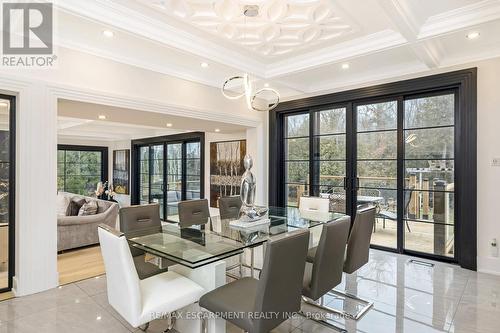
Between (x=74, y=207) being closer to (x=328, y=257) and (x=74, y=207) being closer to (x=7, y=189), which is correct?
(x=7, y=189)

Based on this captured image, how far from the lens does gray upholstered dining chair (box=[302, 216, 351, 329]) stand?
213 centimetres

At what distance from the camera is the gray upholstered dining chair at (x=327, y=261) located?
213cm

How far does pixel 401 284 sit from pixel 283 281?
220cm

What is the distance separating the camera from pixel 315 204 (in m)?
4.23

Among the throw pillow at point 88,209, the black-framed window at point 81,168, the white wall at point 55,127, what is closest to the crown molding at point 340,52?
the white wall at point 55,127

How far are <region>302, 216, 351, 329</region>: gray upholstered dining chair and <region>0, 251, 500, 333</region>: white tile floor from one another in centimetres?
43

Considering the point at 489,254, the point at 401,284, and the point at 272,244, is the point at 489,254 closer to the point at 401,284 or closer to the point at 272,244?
the point at 401,284

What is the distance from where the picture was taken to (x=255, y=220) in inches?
123

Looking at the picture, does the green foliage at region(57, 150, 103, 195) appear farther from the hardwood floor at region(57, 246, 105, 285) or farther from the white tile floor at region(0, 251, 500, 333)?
the white tile floor at region(0, 251, 500, 333)

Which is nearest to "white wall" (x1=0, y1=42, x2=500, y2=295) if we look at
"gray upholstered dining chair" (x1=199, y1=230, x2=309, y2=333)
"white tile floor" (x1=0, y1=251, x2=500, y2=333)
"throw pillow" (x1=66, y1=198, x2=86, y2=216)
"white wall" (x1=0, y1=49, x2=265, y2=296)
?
"white wall" (x1=0, y1=49, x2=265, y2=296)

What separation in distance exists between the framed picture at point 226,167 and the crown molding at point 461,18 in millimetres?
3982

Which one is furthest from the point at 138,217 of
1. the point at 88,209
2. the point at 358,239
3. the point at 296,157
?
the point at 296,157

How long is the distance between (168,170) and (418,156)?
6.21m

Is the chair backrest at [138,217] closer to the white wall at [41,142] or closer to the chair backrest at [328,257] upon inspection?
the white wall at [41,142]
